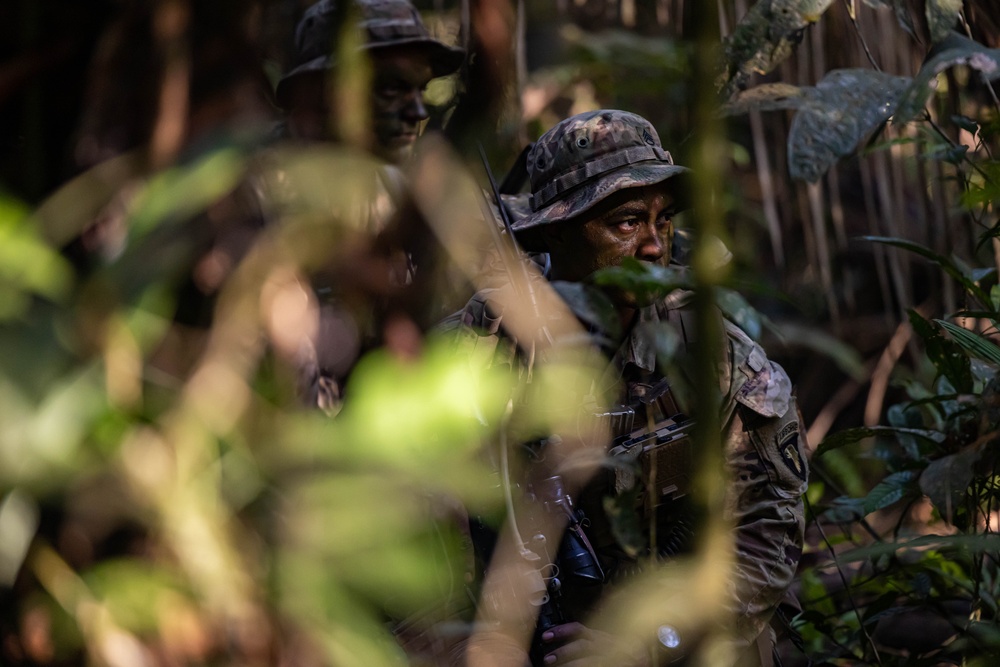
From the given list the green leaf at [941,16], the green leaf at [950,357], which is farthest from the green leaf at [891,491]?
the green leaf at [941,16]

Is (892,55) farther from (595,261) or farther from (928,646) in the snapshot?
(928,646)

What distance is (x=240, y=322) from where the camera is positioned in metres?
0.90

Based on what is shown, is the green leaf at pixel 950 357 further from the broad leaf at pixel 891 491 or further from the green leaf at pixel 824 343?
the green leaf at pixel 824 343

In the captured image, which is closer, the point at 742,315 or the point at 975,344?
the point at 975,344

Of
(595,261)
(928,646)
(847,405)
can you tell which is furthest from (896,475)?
(847,405)

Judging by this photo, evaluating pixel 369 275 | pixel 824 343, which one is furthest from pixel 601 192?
pixel 824 343

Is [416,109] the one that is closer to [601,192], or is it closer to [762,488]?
[601,192]

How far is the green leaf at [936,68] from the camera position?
1.74 m

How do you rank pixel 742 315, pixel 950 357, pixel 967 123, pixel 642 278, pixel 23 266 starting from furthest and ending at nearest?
pixel 742 315
pixel 967 123
pixel 950 357
pixel 642 278
pixel 23 266

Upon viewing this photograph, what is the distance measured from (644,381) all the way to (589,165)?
494 millimetres

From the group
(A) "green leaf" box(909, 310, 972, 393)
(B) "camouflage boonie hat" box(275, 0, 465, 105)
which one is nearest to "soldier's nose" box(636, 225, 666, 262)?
(A) "green leaf" box(909, 310, 972, 393)

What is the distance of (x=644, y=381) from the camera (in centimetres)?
230

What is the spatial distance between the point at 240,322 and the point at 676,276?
506mm

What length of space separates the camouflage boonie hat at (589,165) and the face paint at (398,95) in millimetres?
1151
